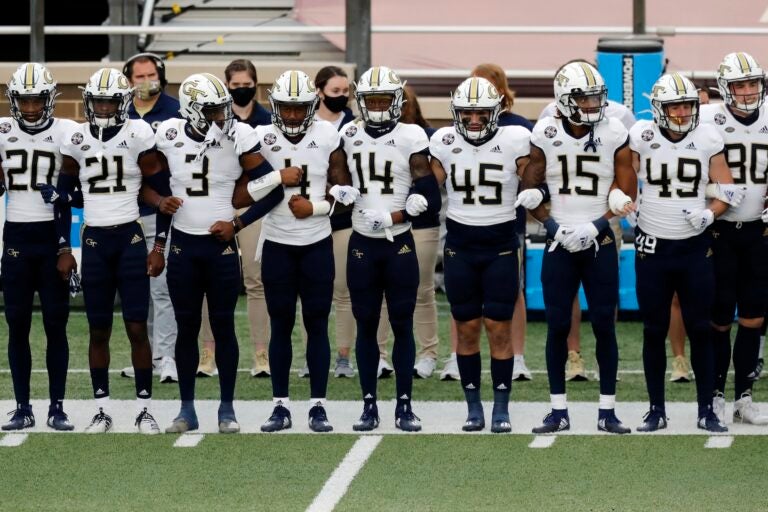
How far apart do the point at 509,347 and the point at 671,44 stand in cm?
644

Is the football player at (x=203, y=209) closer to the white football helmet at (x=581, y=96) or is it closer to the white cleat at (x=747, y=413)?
the white football helmet at (x=581, y=96)

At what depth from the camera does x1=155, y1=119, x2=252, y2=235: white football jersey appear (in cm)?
708

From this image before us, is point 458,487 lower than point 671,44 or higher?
lower

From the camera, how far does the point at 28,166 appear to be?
7.17 meters

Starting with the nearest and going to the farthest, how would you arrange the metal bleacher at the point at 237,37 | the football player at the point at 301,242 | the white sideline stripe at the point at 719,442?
the white sideline stripe at the point at 719,442 → the football player at the point at 301,242 → the metal bleacher at the point at 237,37

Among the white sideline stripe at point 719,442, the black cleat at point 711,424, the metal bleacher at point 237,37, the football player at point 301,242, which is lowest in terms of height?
the white sideline stripe at point 719,442

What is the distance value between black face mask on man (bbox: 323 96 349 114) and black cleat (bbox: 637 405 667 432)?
2218 mm

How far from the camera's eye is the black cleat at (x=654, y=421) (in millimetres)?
7125

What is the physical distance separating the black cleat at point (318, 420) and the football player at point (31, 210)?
42.1 inches

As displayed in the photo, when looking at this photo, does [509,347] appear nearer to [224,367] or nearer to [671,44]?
[224,367]

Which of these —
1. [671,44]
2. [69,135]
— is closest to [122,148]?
[69,135]

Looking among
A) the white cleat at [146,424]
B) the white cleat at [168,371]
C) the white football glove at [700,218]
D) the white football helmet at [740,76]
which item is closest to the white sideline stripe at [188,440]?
the white cleat at [146,424]

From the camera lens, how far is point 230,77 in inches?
322

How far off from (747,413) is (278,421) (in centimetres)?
211
